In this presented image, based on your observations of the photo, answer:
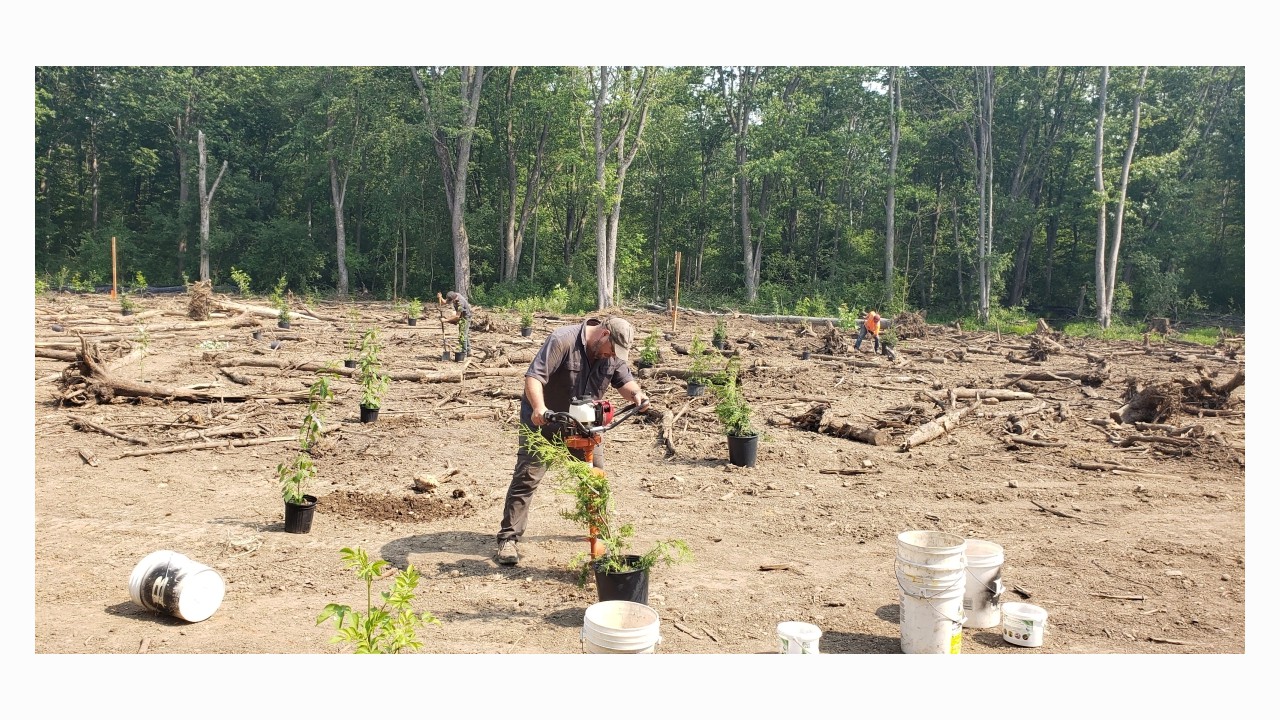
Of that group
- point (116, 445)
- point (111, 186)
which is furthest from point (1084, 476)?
point (111, 186)

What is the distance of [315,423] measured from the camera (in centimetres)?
727

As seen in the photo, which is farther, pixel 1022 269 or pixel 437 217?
pixel 437 217

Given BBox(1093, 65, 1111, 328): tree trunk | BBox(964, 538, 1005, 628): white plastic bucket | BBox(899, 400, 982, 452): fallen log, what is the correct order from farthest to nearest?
1. BBox(1093, 65, 1111, 328): tree trunk
2. BBox(899, 400, 982, 452): fallen log
3. BBox(964, 538, 1005, 628): white plastic bucket

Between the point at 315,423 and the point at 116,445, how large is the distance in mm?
3476

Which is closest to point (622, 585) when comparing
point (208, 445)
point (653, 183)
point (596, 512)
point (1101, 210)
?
point (596, 512)

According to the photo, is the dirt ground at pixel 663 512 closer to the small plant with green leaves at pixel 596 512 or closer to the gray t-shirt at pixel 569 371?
the small plant with green leaves at pixel 596 512

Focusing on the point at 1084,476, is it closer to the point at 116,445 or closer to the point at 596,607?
the point at 596,607

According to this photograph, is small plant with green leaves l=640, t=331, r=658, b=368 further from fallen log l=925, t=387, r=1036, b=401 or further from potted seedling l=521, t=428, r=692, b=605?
potted seedling l=521, t=428, r=692, b=605

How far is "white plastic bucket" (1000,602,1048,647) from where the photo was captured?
4699 millimetres

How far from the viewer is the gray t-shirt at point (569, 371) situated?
19.3ft

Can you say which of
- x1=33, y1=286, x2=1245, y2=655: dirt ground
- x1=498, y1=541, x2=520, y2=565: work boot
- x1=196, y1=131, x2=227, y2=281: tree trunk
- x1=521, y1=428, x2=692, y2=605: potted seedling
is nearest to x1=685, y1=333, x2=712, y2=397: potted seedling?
x1=33, y1=286, x2=1245, y2=655: dirt ground

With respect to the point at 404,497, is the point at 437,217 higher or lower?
higher

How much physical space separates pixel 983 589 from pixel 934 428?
6.06 metres

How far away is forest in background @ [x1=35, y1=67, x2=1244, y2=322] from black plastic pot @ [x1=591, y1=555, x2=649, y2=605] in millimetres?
26696
